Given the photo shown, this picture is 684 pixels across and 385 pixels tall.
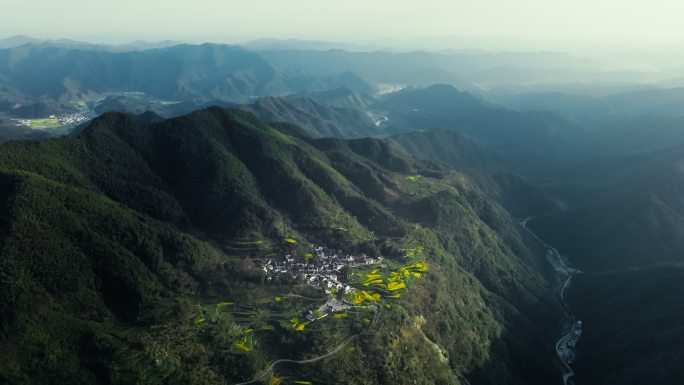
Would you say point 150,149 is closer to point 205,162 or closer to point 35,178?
point 205,162

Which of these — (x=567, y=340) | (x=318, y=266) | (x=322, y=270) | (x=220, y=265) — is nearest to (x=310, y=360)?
(x=322, y=270)

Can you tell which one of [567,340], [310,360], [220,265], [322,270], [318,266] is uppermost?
[220,265]

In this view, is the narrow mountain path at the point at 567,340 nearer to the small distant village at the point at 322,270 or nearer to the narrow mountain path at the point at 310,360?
the small distant village at the point at 322,270

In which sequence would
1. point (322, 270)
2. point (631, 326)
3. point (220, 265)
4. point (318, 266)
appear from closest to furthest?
point (220, 265) → point (322, 270) → point (318, 266) → point (631, 326)

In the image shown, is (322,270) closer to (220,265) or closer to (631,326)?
(220,265)

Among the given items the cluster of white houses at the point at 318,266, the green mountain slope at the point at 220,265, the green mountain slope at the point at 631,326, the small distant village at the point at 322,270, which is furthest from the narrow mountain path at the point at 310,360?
the green mountain slope at the point at 631,326

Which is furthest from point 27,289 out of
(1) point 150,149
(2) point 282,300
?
(1) point 150,149
